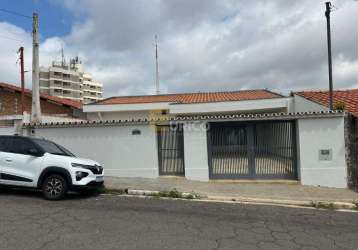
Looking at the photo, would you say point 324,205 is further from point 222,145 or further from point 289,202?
point 222,145

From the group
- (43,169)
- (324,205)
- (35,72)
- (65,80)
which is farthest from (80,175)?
(65,80)

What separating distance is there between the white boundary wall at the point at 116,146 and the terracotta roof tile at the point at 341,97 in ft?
25.9

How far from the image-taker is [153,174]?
12.0m

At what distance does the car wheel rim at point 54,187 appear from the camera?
8.28 metres

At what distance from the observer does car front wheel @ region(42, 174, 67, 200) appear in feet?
27.1

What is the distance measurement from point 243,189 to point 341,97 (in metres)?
8.27

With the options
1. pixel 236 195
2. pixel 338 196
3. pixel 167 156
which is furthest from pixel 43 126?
pixel 338 196

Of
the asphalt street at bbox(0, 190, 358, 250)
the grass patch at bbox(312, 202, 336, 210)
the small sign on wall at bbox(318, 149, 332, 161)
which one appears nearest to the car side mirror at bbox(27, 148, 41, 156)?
the asphalt street at bbox(0, 190, 358, 250)

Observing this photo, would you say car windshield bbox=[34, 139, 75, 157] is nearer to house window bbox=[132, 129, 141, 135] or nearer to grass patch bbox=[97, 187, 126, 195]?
grass patch bbox=[97, 187, 126, 195]

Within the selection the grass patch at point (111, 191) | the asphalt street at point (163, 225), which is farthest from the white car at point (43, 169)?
the grass patch at point (111, 191)

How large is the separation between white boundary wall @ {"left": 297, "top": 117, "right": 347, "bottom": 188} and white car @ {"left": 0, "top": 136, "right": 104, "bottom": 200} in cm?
698

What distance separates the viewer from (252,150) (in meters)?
11.8

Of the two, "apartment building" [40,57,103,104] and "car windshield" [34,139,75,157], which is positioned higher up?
"apartment building" [40,57,103,104]

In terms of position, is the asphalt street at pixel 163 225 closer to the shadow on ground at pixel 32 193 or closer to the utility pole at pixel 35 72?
the shadow on ground at pixel 32 193
